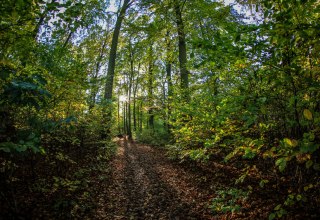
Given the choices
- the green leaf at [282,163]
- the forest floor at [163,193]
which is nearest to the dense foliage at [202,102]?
the green leaf at [282,163]

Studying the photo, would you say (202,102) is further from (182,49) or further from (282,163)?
(182,49)

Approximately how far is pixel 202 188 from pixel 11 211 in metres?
5.03

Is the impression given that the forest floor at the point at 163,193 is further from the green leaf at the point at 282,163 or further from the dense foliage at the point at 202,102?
the green leaf at the point at 282,163

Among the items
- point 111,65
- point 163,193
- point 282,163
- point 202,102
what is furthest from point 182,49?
point 282,163

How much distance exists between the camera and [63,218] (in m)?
5.21

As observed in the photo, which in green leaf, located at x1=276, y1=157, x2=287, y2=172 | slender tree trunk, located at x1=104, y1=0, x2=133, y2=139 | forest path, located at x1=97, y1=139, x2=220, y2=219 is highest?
slender tree trunk, located at x1=104, y1=0, x2=133, y2=139

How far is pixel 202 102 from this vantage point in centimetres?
895

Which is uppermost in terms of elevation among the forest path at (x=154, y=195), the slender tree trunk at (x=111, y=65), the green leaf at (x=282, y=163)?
the slender tree trunk at (x=111, y=65)

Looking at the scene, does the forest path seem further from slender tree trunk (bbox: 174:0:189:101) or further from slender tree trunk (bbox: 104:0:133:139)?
slender tree trunk (bbox: 174:0:189:101)

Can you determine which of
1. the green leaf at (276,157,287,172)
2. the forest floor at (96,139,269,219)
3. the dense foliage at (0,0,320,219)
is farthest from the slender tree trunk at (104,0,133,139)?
the green leaf at (276,157,287,172)

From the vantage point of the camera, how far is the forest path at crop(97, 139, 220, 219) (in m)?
Result: 5.92

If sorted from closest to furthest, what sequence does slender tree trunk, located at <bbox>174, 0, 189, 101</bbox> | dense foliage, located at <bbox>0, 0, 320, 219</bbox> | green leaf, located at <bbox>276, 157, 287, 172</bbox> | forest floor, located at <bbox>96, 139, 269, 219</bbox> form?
A: green leaf, located at <bbox>276, 157, 287, 172</bbox> < dense foliage, located at <bbox>0, 0, 320, 219</bbox> < forest floor, located at <bbox>96, 139, 269, 219</bbox> < slender tree trunk, located at <bbox>174, 0, 189, 101</bbox>

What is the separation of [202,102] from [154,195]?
3783mm

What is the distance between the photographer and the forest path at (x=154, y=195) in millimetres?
5916
